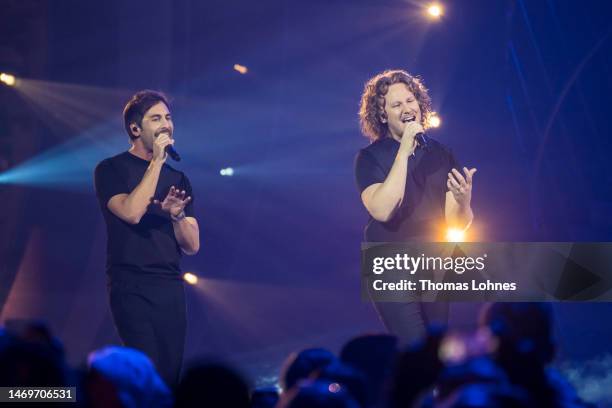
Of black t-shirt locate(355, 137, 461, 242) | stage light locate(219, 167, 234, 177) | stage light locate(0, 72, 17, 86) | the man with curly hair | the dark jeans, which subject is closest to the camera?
the dark jeans

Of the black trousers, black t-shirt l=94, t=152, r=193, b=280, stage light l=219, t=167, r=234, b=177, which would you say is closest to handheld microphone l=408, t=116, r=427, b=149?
black t-shirt l=94, t=152, r=193, b=280

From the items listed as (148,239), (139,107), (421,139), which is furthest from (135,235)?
(421,139)

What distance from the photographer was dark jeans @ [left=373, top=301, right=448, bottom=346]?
4992 millimetres

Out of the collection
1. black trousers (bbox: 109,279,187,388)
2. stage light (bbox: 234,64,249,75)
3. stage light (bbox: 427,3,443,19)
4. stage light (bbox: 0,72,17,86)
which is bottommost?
black trousers (bbox: 109,279,187,388)

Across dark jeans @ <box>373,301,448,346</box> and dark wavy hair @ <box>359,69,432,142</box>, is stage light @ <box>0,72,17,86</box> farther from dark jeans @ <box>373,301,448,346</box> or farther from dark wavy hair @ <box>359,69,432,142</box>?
dark jeans @ <box>373,301,448,346</box>

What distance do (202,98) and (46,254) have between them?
2.25m

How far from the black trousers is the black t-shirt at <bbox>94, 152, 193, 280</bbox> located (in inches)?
3.7

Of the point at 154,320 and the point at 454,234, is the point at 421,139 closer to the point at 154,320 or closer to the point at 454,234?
the point at 454,234

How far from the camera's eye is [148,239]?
17.5 ft

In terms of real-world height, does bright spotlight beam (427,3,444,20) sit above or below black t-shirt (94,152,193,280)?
above

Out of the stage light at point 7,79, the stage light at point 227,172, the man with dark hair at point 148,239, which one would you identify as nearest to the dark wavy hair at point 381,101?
the man with dark hair at point 148,239

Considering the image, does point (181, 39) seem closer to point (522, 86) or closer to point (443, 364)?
point (522, 86)

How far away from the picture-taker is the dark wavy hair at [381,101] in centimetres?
570

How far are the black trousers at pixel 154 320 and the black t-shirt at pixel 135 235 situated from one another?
9 cm
